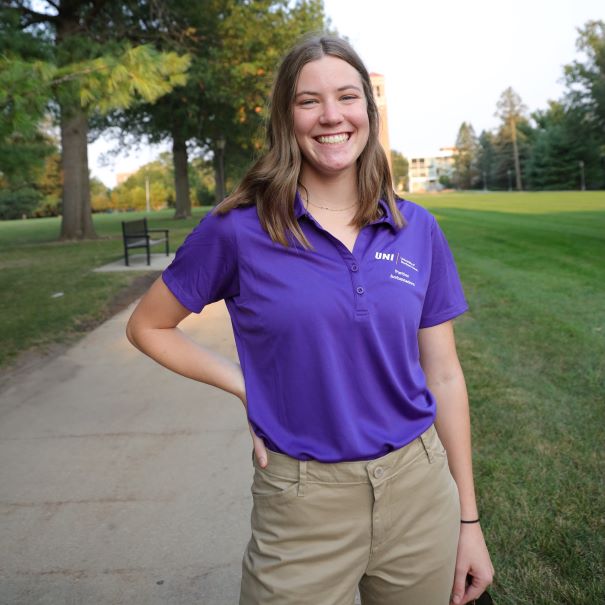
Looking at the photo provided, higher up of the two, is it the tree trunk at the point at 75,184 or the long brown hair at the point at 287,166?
the tree trunk at the point at 75,184

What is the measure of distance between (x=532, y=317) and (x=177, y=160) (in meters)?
28.8

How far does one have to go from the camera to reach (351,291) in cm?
148

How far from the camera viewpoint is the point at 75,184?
20391 millimetres

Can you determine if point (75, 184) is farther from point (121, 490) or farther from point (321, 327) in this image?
point (321, 327)

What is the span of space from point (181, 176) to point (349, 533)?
114 feet

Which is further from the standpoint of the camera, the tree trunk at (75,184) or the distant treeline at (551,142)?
the distant treeline at (551,142)

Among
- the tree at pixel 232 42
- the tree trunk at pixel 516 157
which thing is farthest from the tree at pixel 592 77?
the tree trunk at pixel 516 157

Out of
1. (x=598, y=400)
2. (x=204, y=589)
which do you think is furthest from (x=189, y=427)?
(x=598, y=400)

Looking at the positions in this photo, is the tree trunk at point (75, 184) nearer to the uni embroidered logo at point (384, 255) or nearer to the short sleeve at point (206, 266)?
the short sleeve at point (206, 266)

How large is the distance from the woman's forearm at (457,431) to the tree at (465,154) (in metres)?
124

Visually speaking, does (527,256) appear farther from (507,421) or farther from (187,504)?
(187,504)

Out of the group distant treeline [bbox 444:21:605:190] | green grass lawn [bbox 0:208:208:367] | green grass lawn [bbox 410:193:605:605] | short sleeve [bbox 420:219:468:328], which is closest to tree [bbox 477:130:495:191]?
distant treeline [bbox 444:21:605:190]

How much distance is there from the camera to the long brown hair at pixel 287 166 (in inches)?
62.8

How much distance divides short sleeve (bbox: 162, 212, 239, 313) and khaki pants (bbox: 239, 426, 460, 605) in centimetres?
41
